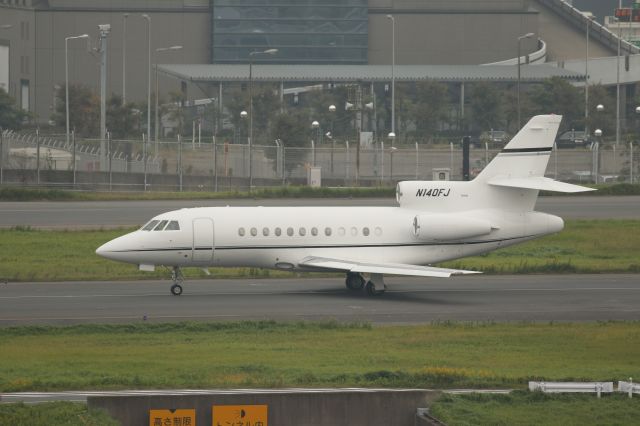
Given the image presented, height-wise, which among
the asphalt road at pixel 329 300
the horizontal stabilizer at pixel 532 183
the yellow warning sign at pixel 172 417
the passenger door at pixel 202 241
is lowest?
the yellow warning sign at pixel 172 417

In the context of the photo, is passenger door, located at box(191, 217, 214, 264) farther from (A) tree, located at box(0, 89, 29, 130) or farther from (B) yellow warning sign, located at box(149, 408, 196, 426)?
(A) tree, located at box(0, 89, 29, 130)

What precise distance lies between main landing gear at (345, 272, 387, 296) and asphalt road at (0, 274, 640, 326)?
0.26 metres

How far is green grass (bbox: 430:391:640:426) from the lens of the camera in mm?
19859

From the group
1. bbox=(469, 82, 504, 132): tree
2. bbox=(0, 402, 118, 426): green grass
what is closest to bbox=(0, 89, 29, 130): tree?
bbox=(469, 82, 504, 132): tree

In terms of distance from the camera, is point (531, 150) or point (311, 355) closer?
point (311, 355)

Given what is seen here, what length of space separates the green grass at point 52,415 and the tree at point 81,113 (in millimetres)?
83633

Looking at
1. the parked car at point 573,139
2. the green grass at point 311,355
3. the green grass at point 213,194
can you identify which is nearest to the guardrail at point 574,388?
the green grass at point 311,355

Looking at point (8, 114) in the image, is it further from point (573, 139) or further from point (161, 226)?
point (161, 226)

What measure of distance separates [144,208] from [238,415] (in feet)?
133

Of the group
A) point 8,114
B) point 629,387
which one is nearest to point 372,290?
point 629,387

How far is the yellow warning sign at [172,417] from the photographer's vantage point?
66.1ft

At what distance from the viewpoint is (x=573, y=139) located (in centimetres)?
10144

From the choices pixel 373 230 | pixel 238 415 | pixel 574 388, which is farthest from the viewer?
pixel 373 230

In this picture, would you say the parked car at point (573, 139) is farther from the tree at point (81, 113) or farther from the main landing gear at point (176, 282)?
the main landing gear at point (176, 282)
